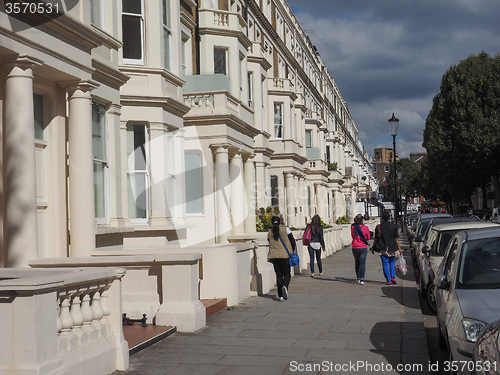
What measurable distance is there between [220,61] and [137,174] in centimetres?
923

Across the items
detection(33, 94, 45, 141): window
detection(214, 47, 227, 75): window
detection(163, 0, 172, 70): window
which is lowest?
detection(33, 94, 45, 141): window

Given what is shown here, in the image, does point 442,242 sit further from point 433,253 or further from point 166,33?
point 166,33

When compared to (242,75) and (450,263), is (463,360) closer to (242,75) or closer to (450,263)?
(450,263)

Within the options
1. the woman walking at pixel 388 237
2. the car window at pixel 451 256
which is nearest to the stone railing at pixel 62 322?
the car window at pixel 451 256

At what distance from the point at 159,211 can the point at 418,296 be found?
618cm

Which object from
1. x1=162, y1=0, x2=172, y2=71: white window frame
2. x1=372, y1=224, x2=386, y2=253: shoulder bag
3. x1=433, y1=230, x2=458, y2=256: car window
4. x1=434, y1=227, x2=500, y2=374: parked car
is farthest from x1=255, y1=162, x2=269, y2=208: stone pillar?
x1=434, y1=227, x2=500, y2=374: parked car

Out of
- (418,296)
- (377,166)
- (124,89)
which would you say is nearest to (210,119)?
(124,89)

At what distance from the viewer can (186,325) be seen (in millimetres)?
9461

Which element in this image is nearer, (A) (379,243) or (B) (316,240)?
(A) (379,243)

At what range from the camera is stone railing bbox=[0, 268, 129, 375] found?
18.2 feet

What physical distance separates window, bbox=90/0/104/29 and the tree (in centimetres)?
3543

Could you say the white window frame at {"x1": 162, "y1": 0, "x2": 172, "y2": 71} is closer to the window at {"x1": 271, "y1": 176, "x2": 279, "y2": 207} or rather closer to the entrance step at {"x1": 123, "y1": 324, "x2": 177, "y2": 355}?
the entrance step at {"x1": 123, "y1": 324, "x2": 177, "y2": 355}

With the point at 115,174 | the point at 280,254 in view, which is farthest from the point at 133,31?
the point at 280,254

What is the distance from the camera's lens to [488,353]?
4609 mm
